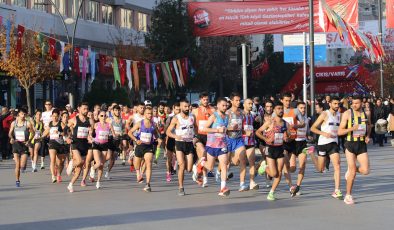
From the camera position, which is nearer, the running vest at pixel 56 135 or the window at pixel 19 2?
the running vest at pixel 56 135

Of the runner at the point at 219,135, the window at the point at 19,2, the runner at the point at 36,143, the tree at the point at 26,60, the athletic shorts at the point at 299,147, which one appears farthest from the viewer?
the window at the point at 19,2

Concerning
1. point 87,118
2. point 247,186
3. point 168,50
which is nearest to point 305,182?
point 247,186

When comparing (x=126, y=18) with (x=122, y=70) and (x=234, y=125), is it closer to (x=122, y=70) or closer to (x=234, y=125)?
(x=122, y=70)

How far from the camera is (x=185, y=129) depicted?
51.8 ft

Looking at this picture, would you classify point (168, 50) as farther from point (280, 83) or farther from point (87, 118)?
point (87, 118)

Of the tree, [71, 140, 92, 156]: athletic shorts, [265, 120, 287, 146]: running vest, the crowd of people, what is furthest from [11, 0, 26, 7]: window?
→ [265, 120, 287, 146]: running vest

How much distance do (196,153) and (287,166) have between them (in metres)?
3.88

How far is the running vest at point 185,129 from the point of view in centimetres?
1573

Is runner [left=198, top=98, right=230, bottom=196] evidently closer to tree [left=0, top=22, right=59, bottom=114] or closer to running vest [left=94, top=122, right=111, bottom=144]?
running vest [left=94, top=122, right=111, bottom=144]

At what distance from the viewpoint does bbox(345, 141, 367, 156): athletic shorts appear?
1324 cm

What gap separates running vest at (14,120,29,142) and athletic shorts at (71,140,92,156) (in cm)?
146

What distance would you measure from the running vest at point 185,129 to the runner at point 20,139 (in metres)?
3.63

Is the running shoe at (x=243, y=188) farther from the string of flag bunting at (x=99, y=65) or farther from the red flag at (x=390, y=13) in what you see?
the red flag at (x=390, y=13)

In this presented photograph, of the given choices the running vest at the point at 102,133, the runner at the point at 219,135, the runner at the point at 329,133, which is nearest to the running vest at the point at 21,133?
the running vest at the point at 102,133
